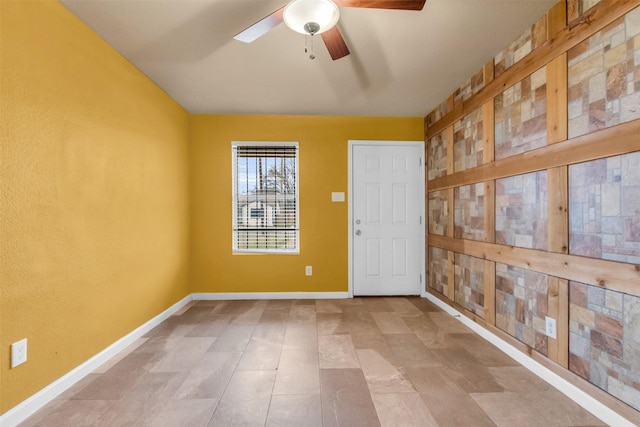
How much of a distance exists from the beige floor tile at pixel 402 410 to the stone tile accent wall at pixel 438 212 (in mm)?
2048

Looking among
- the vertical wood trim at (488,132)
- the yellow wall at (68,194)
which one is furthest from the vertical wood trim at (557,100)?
the yellow wall at (68,194)

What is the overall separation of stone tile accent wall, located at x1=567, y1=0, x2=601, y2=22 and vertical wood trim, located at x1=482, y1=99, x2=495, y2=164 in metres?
0.76

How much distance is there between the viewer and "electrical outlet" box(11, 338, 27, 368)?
4.92 ft

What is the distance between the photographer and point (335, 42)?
71.9 inches

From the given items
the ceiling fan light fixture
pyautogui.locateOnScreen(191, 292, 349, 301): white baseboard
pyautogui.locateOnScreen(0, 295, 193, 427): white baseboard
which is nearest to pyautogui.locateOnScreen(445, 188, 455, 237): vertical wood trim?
pyautogui.locateOnScreen(191, 292, 349, 301): white baseboard

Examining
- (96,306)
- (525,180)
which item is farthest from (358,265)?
(96,306)

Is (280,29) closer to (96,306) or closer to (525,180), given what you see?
(525,180)

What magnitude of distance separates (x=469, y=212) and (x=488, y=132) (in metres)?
→ 0.77

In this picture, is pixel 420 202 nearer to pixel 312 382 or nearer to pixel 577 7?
pixel 577 7

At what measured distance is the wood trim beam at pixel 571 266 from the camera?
1418 millimetres

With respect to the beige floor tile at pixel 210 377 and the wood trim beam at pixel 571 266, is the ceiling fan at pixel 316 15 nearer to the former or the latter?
the wood trim beam at pixel 571 266

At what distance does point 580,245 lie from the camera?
1670 mm

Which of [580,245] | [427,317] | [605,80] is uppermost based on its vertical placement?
[605,80]

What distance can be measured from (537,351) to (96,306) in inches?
125
